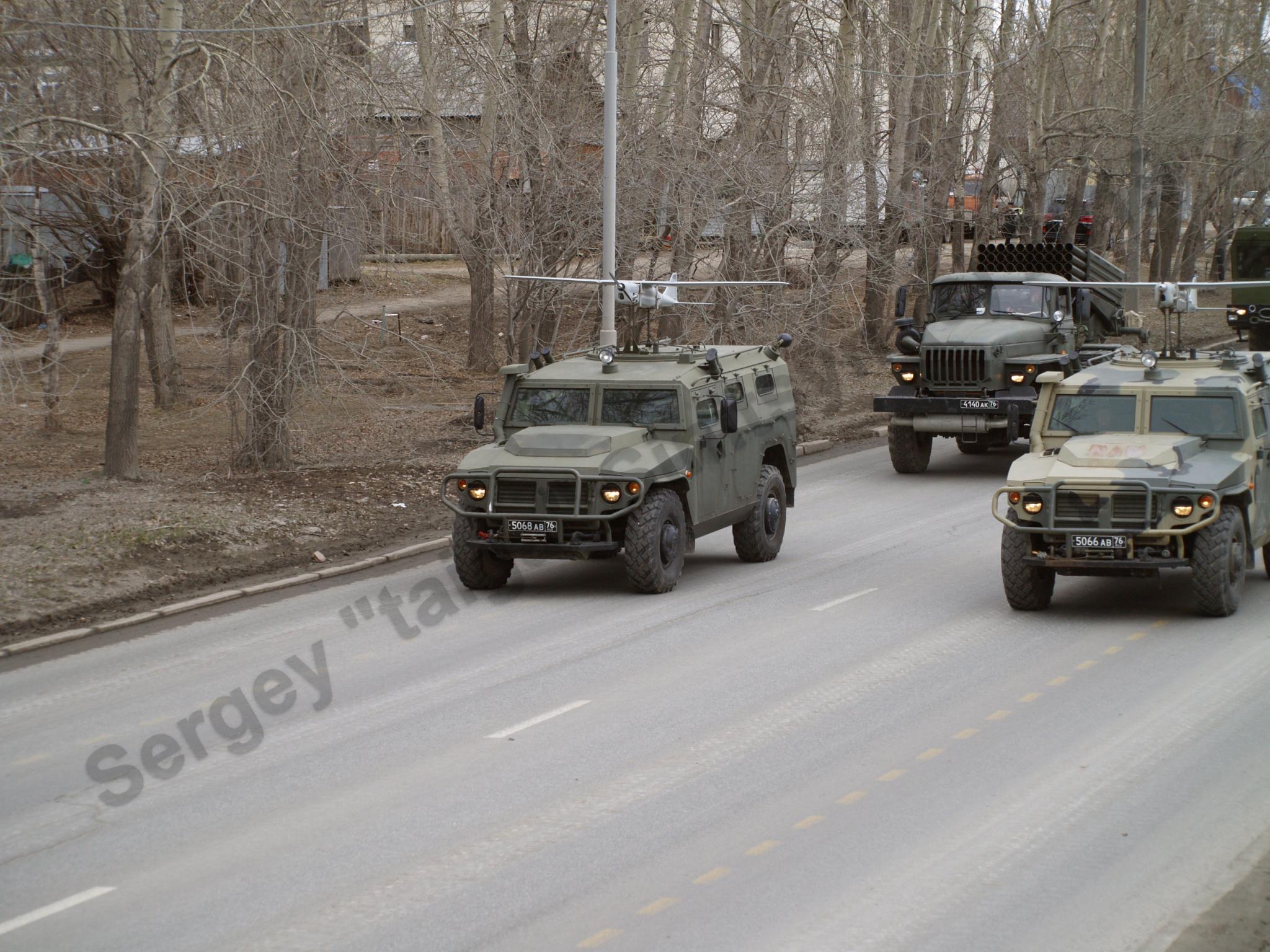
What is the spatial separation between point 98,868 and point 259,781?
149 cm

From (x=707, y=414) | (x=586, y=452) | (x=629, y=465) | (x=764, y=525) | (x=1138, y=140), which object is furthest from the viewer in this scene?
(x=1138, y=140)

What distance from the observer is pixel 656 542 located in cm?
1446

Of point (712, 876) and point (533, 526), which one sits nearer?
point (712, 876)

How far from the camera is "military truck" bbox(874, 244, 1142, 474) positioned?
69.9 feet

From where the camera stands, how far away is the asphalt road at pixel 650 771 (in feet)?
24.9

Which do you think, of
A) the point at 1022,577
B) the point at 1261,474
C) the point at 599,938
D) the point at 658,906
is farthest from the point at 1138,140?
the point at 599,938

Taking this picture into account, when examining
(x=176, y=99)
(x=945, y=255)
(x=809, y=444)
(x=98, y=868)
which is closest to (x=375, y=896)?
(x=98, y=868)

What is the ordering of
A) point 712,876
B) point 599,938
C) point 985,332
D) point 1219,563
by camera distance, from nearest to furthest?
point 599,938 < point 712,876 < point 1219,563 < point 985,332

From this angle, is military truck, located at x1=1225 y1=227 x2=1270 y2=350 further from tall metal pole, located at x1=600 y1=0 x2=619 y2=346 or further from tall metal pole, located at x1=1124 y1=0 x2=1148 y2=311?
tall metal pole, located at x1=600 y1=0 x2=619 y2=346

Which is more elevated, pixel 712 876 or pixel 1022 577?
pixel 1022 577

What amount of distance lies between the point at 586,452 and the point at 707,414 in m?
1.49

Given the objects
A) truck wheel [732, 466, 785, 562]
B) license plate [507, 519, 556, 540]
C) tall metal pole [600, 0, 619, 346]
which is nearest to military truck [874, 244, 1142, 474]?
tall metal pole [600, 0, 619, 346]

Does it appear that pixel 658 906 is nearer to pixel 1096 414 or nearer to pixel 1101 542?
pixel 1101 542

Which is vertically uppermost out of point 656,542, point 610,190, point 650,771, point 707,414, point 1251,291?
point 610,190
